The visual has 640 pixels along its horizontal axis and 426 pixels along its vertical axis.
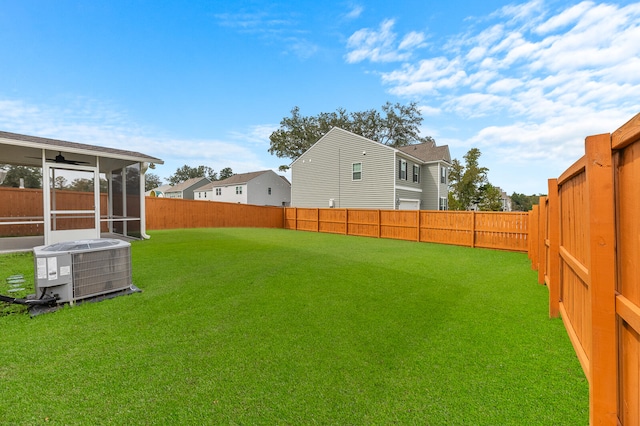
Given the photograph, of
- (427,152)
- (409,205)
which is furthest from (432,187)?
(427,152)

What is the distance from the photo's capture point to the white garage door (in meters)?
18.0

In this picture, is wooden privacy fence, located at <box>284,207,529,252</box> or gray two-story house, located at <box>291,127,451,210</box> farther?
gray two-story house, located at <box>291,127,451,210</box>

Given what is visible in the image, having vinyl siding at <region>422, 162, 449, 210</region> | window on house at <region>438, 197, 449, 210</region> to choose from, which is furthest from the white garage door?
window on house at <region>438, 197, 449, 210</region>

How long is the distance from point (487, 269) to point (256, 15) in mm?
12135

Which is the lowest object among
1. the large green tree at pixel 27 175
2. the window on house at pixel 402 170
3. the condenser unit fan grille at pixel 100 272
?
the condenser unit fan grille at pixel 100 272

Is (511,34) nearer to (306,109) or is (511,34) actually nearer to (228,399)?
(228,399)

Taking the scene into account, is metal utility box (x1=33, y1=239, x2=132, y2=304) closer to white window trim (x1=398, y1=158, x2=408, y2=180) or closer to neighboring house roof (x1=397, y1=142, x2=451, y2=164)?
white window trim (x1=398, y1=158, x2=408, y2=180)

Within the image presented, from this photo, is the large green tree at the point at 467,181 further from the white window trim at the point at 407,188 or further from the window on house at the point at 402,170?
the window on house at the point at 402,170

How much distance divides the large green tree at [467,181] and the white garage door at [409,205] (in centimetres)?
567

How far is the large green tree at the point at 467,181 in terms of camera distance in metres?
23.1

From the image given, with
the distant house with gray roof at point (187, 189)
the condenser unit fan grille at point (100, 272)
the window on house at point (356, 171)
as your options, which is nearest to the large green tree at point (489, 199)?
the window on house at point (356, 171)

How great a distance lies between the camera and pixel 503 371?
2.36 metres

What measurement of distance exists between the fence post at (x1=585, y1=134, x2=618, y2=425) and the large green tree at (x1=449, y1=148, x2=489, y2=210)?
23774mm

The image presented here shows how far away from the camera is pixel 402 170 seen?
17859 millimetres
